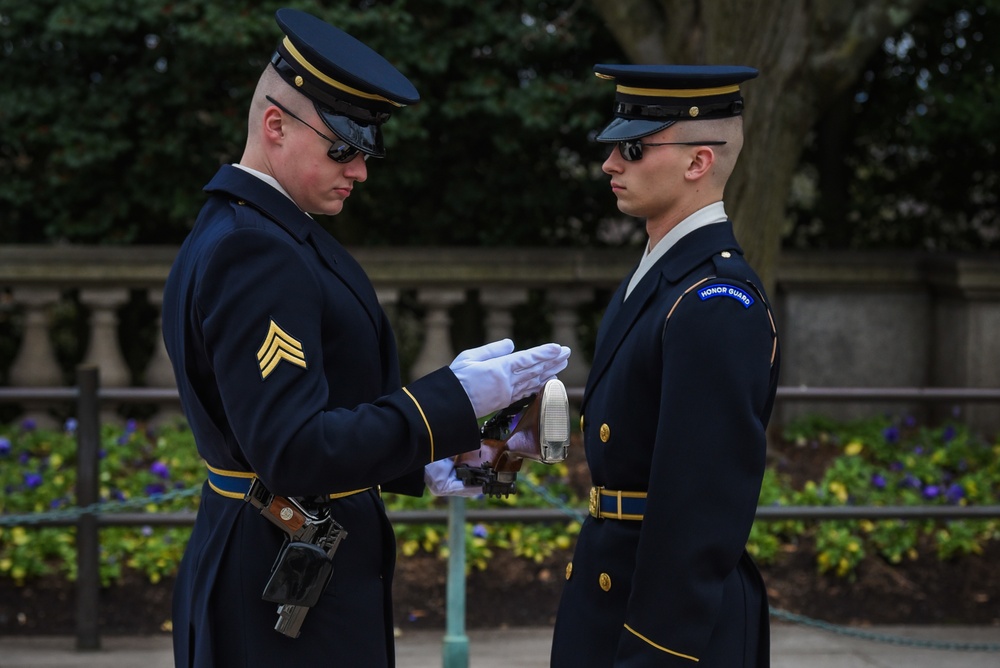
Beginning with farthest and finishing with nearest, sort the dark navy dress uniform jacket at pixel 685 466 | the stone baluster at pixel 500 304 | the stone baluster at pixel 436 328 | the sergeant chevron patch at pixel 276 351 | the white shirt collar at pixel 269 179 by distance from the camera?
1. the stone baluster at pixel 500 304
2. the stone baluster at pixel 436 328
3. the white shirt collar at pixel 269 179
4. the dark navy dress uniform jacket at pixel 685 466
5. the sergeant chevron patch at pixel 276 351

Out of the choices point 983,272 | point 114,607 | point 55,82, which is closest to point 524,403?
point 114,607

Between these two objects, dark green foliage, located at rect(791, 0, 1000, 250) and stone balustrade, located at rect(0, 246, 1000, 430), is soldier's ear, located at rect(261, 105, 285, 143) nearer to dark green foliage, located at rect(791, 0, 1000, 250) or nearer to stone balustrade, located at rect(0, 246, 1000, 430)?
stone balustrade, located at rect(0, 246, 1000, 430)

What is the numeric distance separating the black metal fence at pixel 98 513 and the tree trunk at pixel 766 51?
1349mm

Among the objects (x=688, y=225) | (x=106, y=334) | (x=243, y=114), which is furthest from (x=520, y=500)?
(x=688, y=225)

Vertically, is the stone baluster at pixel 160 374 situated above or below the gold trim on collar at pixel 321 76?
below

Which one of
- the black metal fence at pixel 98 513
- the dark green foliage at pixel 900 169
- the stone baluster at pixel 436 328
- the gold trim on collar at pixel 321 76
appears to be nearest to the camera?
the gold trim on collar at pixel 321 76

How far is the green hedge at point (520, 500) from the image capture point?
5.61 metres

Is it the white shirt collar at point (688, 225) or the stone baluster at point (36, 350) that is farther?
the stone baluster at point (36, 350)

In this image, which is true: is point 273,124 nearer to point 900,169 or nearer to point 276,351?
point 276,351

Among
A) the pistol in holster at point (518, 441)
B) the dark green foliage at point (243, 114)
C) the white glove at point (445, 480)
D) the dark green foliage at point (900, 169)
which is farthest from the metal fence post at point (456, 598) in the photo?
the dark green foliage at point (900, 169)

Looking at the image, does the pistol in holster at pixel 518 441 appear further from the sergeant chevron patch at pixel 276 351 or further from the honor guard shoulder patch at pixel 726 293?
the sergeant chevron patch at pixel 276 351

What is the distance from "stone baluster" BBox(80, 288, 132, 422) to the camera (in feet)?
23.3

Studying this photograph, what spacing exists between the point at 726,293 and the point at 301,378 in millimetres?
826

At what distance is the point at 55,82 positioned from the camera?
7.52m
